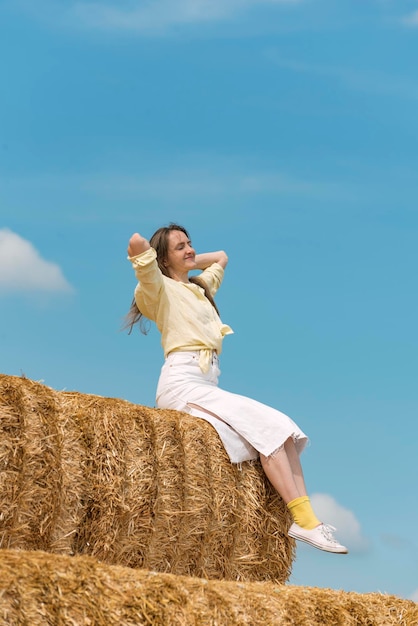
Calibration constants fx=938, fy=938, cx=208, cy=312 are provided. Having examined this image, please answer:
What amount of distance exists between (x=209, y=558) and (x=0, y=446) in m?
1.49

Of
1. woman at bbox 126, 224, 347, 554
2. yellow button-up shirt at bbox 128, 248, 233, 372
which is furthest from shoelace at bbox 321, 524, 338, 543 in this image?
yellow button-up shirt at bbox 128, 248, 233, 372

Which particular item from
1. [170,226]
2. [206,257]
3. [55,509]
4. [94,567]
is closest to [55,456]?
[55,509]

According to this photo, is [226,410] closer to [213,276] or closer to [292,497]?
[292,497]

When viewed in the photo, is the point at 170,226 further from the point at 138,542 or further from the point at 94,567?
the point at 94,567

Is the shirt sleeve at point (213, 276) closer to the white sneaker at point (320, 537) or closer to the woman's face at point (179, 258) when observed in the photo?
the woman's face at point (179, 258)

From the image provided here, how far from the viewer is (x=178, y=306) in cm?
564

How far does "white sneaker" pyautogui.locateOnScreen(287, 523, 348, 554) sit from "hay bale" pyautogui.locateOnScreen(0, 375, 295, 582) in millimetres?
119

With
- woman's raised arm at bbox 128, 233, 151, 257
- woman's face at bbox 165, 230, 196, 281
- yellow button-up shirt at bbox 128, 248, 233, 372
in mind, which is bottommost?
yellow button-up shirt at bbox 128, 248, 233, 372

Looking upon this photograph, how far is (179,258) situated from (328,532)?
1.96 meters

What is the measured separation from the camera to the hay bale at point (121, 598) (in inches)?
117

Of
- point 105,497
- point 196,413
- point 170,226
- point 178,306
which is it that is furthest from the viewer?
point 170,226

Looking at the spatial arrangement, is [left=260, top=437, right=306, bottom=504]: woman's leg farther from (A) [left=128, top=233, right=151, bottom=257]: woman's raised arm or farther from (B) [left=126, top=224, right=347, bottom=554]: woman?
(A) [left=128, top=233, right=151, bottom=257]: woman's raised arm

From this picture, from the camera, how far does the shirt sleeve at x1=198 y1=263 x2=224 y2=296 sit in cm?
648

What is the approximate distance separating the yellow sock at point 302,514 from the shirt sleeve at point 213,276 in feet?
5.84
